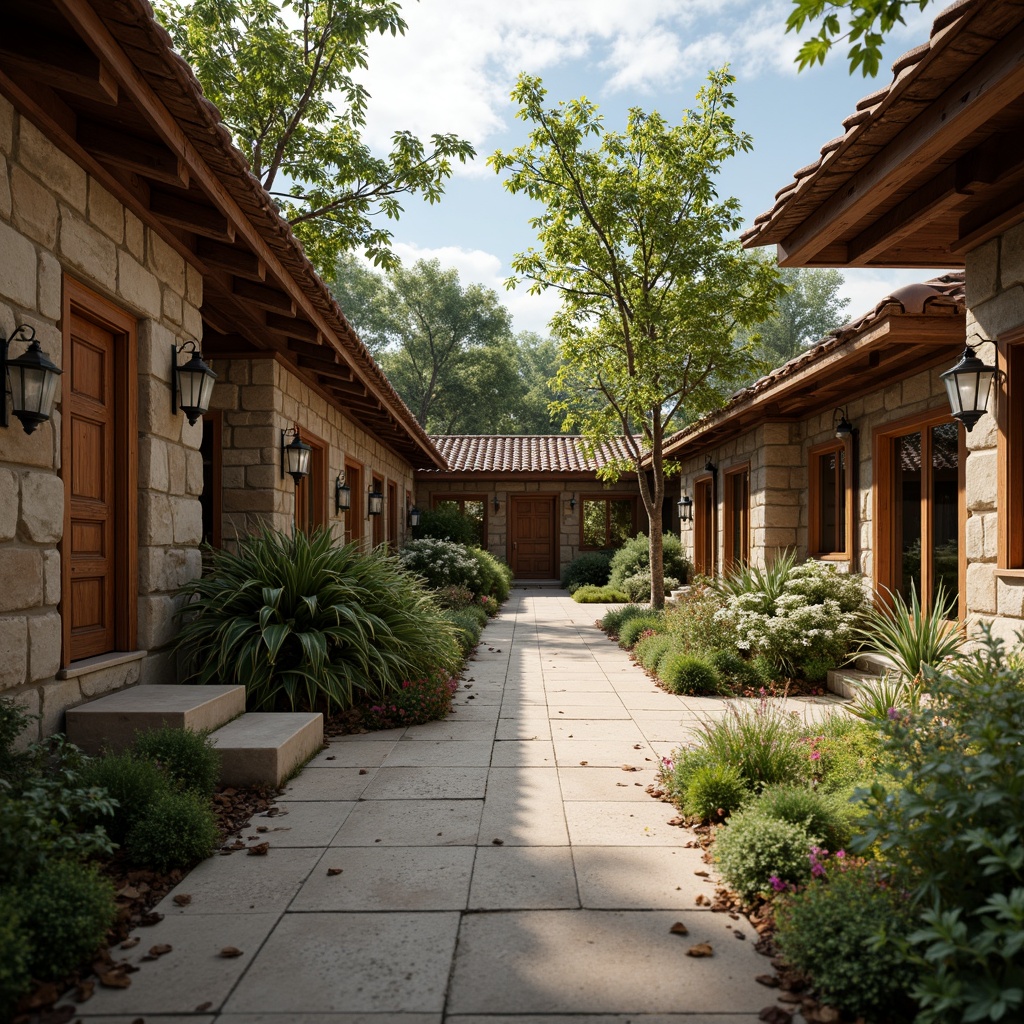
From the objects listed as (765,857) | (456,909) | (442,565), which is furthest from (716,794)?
(442,565)

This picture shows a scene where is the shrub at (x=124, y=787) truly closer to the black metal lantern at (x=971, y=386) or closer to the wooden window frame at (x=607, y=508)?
the black metal lantern at (x=971, y=386)

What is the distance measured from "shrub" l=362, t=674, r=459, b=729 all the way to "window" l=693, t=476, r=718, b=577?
27.0 ft

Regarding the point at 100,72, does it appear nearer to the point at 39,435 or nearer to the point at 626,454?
the point at 39,435

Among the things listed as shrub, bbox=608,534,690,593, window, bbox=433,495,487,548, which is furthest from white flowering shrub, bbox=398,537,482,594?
window, bbox=433,495,487,548

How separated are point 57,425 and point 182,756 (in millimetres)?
1641

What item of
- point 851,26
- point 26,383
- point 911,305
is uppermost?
point 911,305

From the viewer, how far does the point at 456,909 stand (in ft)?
9.11

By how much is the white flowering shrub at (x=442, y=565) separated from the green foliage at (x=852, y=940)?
32.7ft

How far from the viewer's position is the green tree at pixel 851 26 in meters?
2.16

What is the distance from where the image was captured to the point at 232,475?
6941 mm

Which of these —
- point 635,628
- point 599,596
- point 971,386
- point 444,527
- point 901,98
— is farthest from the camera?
point 444,527

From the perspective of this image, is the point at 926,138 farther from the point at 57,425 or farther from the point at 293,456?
the point at 293,456

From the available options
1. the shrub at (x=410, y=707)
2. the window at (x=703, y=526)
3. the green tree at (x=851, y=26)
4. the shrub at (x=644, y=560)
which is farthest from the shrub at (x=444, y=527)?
the green tree at (x=851, y=26)

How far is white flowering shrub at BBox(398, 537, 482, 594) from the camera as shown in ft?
41.2
